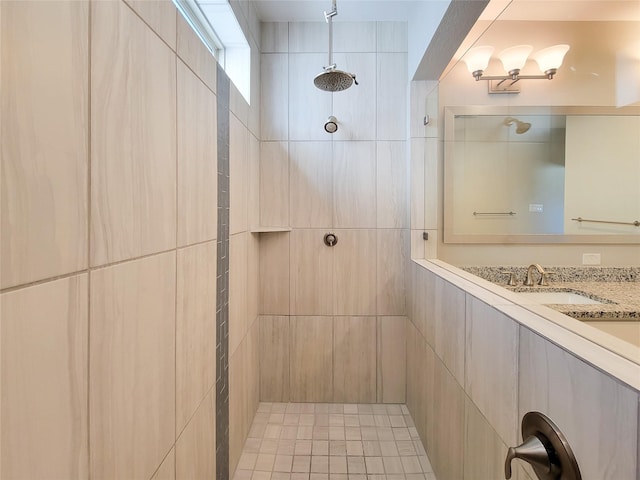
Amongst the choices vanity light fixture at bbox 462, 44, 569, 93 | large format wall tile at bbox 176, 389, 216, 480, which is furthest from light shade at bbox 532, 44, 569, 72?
Answer: large format wall tile at bbox 176, 389, 216, 480

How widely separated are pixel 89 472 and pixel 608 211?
2051 mm

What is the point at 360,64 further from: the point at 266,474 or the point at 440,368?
the point at 266,474

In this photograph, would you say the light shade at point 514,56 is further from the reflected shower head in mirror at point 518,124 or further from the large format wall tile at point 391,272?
the large format wall tile at point 391,272

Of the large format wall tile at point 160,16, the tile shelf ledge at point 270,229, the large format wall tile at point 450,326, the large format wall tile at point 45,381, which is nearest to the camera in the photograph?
the large format wall tile at point 45,381

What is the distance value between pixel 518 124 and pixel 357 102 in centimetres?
98

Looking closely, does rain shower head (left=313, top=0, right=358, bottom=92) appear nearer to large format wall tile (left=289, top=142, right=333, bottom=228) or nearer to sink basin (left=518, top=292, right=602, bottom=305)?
large format wall tile (left=289, top=142, right=333, bottom=228)

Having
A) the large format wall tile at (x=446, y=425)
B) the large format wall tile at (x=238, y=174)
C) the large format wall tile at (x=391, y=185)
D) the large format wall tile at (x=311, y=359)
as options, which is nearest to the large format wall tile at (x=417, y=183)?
the large format wall tile at (x=391, y=185)

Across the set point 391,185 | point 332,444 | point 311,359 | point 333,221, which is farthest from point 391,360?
point 391,185

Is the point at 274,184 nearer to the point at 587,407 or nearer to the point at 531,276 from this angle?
the point at 531,276

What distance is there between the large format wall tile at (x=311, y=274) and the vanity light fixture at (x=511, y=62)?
1.33 metres

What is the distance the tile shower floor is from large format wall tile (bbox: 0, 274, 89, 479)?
1.29m

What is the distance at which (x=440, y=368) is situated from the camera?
145 cm

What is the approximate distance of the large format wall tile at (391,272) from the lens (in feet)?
6.91

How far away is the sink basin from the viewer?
41.7 inches
